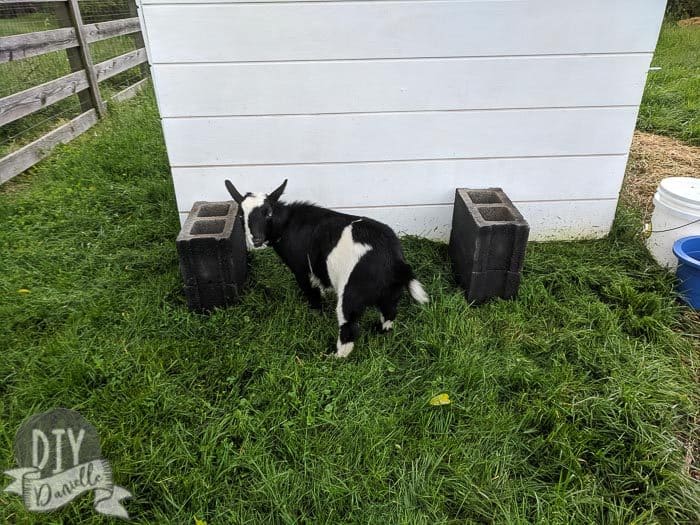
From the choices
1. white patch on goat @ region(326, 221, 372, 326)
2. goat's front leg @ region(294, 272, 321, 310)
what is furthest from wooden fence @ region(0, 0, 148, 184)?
white patch on goat @ region(326, 221, 372, 326)

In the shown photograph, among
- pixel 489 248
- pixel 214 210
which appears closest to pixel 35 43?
pixel 214 210

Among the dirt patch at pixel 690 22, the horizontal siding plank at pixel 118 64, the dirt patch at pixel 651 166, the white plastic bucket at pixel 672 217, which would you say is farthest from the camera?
the dirt patch at pixel 690 22

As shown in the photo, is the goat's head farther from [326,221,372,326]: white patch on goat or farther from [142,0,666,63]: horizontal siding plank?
[142,0,666,63]: horizontal siding plank

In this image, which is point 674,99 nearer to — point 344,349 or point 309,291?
point 309,291

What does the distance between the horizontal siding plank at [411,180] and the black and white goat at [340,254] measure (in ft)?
1.73

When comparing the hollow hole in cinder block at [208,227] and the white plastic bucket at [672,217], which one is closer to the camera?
the hollow hole in cinder block at [208,227]

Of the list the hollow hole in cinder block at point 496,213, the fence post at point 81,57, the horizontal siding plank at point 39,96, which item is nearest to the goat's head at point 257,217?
the hollow hole in cinder block at point 496,213

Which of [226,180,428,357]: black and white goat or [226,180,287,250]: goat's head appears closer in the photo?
[226,180,428,357]: black and white goat

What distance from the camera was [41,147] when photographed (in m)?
4.55

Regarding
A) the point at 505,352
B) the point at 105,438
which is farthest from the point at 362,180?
the point at 105,438

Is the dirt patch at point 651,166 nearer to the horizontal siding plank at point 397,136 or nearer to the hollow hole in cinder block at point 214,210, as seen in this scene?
the horizontal siding plank at point 397,136

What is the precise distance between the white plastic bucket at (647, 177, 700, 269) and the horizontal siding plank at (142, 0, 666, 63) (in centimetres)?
89

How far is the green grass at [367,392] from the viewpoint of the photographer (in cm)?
173

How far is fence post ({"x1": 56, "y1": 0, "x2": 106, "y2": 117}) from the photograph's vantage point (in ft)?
16.8
